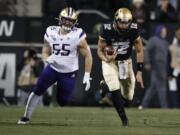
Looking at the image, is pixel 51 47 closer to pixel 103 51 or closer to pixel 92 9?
pixel 103 51

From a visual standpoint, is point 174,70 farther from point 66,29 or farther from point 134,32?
point 66,29

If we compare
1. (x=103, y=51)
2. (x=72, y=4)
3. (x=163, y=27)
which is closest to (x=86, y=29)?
(x=72, y=4)

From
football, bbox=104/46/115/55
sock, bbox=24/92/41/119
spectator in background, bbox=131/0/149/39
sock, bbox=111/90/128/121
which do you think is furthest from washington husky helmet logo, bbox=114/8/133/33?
spectator in background, bbox=131/0/149/39

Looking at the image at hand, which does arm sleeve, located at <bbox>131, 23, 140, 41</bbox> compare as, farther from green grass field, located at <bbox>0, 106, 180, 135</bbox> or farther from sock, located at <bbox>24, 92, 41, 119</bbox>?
sock, located at <bbox>24, 92, 41, 119</bbox>

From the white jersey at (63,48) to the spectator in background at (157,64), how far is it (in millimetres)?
5934

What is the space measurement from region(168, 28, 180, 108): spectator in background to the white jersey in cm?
650

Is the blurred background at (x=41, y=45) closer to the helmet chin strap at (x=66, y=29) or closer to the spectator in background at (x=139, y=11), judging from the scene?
the spectator in background at (x=139, y=11)

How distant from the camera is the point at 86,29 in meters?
20.3

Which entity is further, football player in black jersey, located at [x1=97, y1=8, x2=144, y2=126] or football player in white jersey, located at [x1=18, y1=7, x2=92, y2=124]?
football player in white jersey, located at [x1=18, y1=7, x2=92, y2=124]

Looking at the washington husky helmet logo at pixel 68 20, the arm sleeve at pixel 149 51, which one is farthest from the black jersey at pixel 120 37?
the arm sleeve at pixel 149 51

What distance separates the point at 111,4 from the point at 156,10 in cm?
135

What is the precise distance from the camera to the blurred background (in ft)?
63.9

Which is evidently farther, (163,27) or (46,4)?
(46,4)

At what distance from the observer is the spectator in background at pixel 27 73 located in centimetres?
1931
